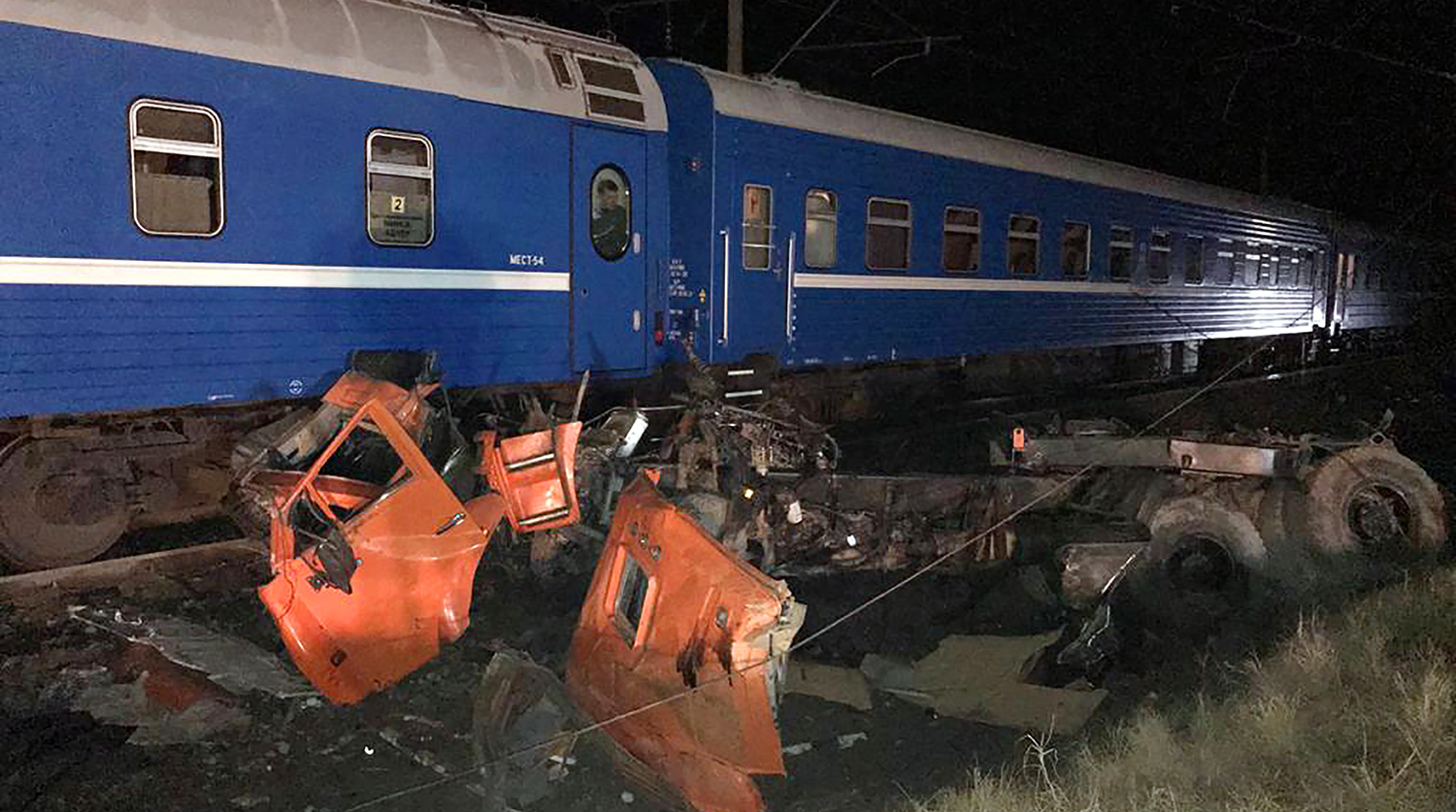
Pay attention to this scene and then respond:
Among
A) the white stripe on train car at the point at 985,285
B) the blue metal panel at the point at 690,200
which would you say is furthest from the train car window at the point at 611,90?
the white stripe on train car at the point at 985,285

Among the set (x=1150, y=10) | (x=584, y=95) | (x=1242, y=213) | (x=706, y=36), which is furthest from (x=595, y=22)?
(x=584, y=95)

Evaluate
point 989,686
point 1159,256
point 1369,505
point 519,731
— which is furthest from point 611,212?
point 1159,256

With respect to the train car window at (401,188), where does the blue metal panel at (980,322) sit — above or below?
below

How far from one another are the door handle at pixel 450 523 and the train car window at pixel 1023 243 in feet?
35.2

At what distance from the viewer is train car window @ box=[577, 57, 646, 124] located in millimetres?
9141

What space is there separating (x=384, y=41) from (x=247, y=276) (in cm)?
193

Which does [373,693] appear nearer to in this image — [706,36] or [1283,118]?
[706,36]

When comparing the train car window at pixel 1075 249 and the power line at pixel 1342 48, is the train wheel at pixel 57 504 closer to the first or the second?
the train car window at pixel 1075 249

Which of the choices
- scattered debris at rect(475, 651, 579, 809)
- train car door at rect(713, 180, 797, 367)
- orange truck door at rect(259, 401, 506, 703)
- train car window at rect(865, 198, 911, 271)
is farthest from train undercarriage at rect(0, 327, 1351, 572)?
train car window at rect(865, 198, 911, 271)

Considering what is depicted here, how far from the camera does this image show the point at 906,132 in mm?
12805

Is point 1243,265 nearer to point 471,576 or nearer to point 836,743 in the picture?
point 836,743

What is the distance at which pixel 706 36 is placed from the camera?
32.5m

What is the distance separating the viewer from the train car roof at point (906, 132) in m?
10.8

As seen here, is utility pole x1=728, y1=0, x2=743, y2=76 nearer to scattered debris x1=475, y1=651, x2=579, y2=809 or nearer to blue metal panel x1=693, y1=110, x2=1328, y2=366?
blue metal panel x1=693, y1=110, x2=1328, y2=366
